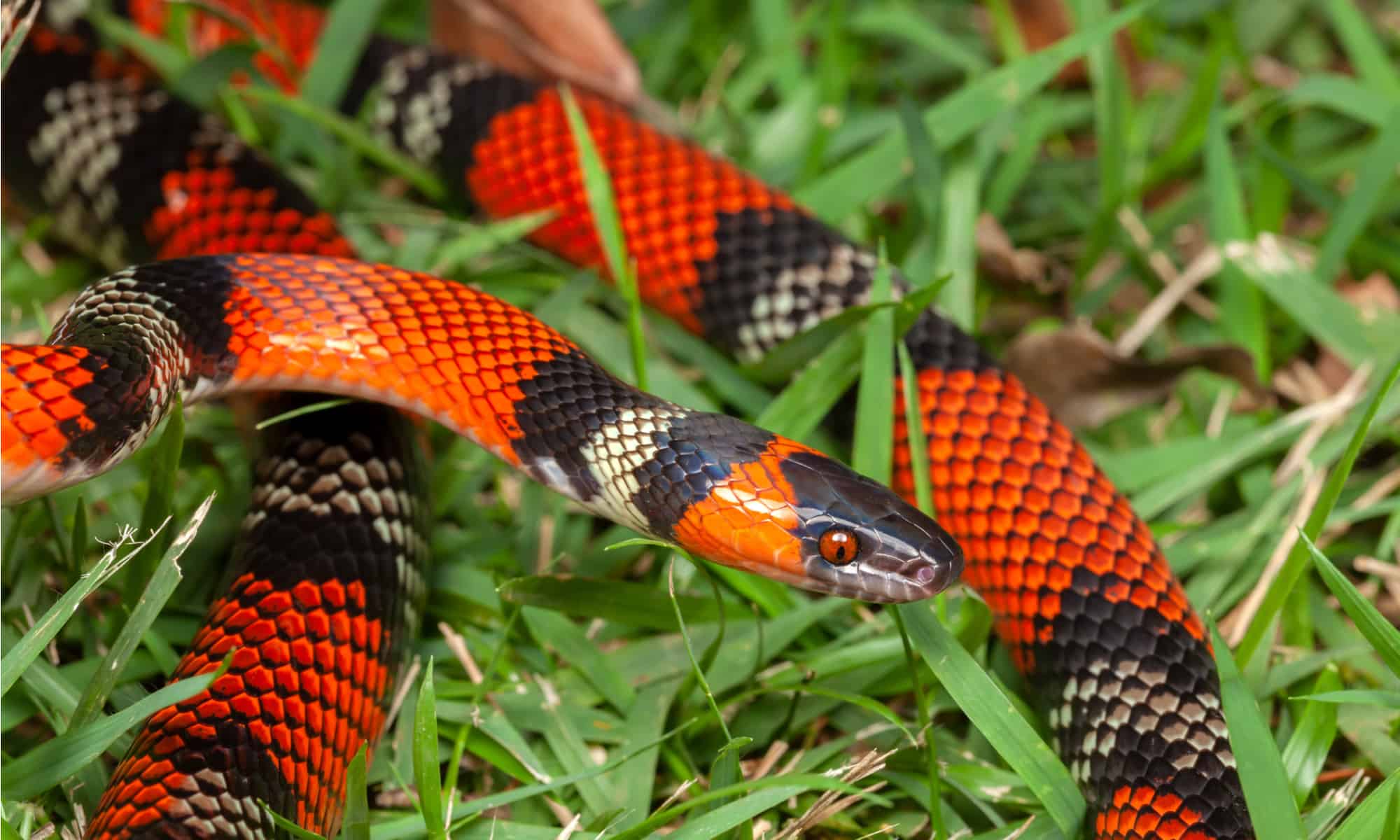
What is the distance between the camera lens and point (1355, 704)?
8.68ft

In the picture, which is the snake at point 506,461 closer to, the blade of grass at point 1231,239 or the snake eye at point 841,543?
the snake eye at point 841,543

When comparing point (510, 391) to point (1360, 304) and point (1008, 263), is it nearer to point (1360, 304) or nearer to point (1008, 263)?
point (1008, 263)

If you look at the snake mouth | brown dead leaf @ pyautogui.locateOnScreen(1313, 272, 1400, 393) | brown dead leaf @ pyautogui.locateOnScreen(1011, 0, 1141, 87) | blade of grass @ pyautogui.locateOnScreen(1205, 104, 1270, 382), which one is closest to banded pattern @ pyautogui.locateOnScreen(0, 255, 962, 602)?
the snake mouth

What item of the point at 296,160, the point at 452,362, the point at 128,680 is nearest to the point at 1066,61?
the point at 452,362

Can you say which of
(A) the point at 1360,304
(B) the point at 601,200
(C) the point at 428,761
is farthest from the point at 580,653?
(A) the point at 1360,304

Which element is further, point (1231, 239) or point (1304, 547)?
point (1231, 239)

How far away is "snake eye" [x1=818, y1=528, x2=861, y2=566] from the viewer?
2.36 meters

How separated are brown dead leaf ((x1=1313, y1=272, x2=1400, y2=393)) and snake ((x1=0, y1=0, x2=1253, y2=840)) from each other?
1.21 meters

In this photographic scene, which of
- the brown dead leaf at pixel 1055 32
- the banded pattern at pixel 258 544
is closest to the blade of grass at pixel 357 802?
the banded pattern at pixel 258 544

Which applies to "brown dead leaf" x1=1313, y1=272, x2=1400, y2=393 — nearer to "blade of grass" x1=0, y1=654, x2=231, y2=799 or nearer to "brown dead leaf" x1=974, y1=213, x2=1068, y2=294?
"brown dead leaf" x1=974, y1=213, x2=1068, y2=294

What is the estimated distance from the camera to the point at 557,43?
13.1ft

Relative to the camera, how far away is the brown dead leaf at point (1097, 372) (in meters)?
3.46

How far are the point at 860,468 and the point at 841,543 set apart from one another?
64 centimetres

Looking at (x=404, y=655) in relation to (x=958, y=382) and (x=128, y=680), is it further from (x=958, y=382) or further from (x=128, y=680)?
(x=958, y=382)
